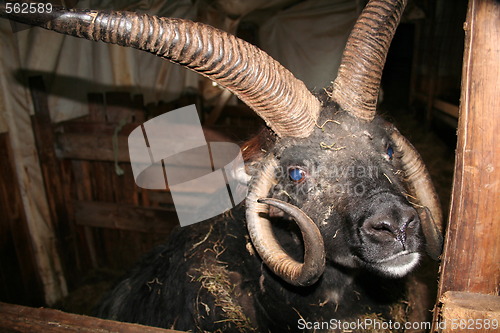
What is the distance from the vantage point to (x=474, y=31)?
171 cm

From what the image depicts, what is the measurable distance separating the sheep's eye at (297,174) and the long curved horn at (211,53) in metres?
0.27

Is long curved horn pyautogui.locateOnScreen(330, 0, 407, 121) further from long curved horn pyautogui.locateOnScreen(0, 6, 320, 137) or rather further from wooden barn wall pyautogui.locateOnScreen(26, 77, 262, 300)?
wooden barn wall pyautogui.locateOnScreen(26, 77, 262, 300)

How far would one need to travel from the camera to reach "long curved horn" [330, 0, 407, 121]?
8.90ft

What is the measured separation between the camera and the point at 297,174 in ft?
9.30

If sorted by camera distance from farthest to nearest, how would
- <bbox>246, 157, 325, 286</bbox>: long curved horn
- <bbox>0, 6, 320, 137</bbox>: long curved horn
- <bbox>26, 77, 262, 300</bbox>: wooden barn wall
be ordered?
1. <bbox>26, 77, 262, 300</bbox>: wooden barn wall
2. <bbox>246, 157, 325, 286</bbox>: long curved horn
3. <bbox>0, 6, 320, 137</bbox>: long curved horn

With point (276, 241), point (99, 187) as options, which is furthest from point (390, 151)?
point (99, 187)

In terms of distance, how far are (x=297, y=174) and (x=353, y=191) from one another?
0.49m

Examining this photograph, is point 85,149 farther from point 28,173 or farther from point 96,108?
point 28,173

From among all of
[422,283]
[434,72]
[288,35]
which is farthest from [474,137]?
[434,72]

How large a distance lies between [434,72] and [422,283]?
8031 millimetres

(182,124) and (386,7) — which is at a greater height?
(386,7)

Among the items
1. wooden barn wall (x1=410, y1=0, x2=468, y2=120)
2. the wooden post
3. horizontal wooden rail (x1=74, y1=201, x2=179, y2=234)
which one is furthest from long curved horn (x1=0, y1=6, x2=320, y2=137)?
wooden barn wall (x1=410, y1=0, x2=468, y2=120)

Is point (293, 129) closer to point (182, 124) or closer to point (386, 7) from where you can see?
point (386, 7)

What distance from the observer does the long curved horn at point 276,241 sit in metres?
2.30
